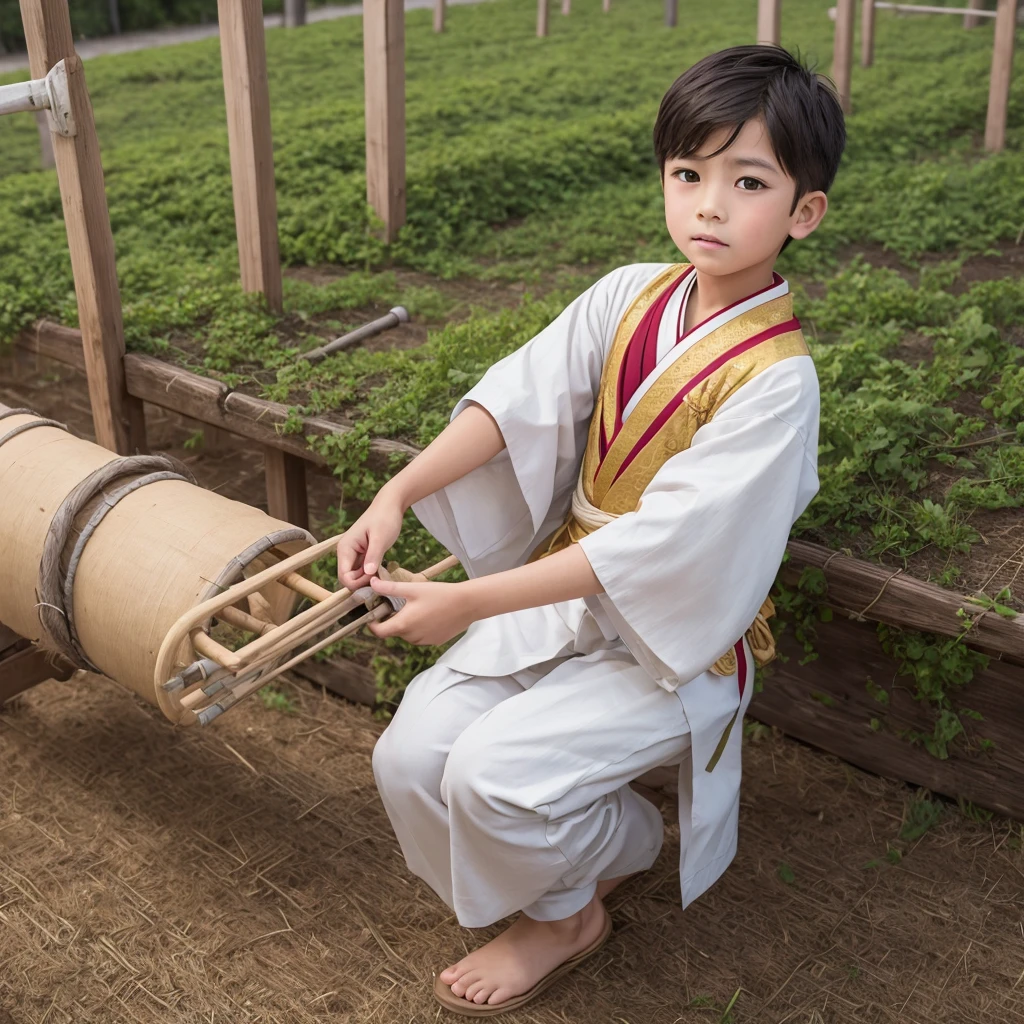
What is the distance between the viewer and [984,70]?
310 inches

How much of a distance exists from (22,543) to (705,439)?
1555 mm

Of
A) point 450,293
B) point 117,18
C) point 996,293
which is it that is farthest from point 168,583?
point 117,18

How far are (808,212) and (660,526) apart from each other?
0.67 m

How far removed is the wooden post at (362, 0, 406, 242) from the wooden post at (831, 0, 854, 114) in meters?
3.40

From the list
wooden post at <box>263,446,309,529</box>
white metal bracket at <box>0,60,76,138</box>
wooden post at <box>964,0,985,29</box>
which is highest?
white metal bracket at <box>0,60,76,138</box>

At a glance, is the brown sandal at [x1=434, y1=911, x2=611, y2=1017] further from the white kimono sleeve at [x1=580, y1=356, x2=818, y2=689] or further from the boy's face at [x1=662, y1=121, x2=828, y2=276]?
the boy's face at [x1=662, y1=121, x2=828, y2=276]

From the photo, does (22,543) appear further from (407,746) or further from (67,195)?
(67,195)

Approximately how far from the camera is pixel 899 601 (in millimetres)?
2697

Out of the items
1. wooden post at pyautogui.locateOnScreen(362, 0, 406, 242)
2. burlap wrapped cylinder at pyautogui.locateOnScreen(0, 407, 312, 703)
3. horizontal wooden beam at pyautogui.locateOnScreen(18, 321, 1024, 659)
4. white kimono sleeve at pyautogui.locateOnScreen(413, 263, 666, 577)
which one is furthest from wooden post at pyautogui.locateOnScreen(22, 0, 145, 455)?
white kimono sleeve at pyautogui.locateOnScreen(413, 263, 666, 577)

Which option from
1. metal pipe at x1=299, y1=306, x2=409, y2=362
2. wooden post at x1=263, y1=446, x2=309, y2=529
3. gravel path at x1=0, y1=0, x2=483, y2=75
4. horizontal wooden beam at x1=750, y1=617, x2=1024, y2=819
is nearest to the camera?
horizontal wooden beam at x1=750, y1=617, x2=1024, y2=819

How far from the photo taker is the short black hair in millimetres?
2066

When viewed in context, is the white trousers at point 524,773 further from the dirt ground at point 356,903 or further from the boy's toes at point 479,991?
the dirt ground at point 356,903

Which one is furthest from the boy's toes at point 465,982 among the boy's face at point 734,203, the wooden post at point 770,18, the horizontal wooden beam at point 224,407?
the wooden post at point 770,18

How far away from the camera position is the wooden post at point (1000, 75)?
20.6ft
